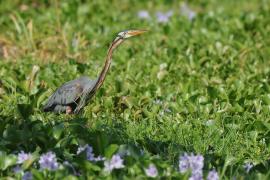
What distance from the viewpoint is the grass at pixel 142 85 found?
16.6 ft

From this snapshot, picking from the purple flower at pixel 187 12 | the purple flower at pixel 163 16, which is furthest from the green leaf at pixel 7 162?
the purple flower at pixel 187 12

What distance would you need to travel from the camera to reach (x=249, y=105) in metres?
6.56

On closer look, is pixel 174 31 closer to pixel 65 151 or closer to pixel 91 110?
pixel 91 110

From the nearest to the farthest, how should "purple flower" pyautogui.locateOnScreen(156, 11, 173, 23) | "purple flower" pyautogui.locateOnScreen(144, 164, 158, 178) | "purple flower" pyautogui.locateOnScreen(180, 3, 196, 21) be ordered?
"purple flower" pyautogui.locateOnScreen(144, 164, 158, 178) < "purple flower" pyautogui.locateOnScreen(156, 11, 173, 23) < "purple flower" pyautogui.locateOnScreen(180, 3, 196, 21)

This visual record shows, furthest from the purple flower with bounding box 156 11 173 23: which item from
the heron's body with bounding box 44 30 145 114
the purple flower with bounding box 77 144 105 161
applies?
the purple flower with bounding box 77 144 105 161

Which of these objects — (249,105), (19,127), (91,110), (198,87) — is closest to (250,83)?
(198,87)

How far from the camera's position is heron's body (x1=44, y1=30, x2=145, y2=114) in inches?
241

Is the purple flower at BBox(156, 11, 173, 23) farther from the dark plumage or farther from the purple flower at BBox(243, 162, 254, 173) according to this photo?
the purple flower at BBox(243, 162, 254, 173)

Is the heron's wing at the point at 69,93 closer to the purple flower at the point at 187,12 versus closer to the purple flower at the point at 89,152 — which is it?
the purple flower at the point at 89,152

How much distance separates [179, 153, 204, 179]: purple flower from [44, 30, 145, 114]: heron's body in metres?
1.47

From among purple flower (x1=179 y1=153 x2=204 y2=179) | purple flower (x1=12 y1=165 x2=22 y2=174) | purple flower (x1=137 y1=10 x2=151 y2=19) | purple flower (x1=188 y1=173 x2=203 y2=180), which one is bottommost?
purple flower (x1=188 y1=173 x2=203 y2=180)

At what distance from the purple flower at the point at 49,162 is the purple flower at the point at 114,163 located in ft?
0.97

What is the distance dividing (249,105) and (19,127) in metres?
2.14

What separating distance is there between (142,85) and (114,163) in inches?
102
